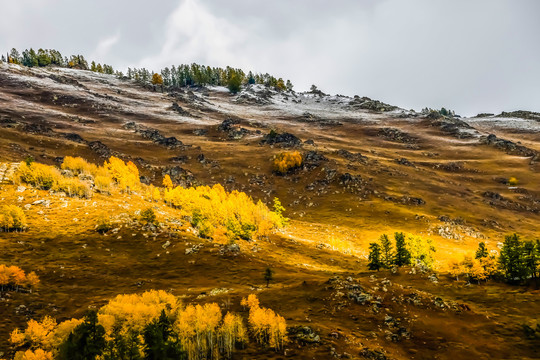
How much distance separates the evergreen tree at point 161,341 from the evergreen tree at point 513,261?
236ft

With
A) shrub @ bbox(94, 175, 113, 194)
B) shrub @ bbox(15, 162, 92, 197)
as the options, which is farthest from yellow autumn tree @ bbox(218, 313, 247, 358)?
shrub @ bbox(94, 175, 113, 194)

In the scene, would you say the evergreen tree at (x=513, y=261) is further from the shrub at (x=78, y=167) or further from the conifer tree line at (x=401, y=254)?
the shrub at (x=78, y=167)

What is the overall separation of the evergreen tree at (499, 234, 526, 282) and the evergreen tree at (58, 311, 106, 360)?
82.3 m

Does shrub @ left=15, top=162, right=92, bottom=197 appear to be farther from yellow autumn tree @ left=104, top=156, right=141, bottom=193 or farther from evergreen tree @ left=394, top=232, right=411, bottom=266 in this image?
evergreen tree @ left=394, top=232, right=411, bottom=266

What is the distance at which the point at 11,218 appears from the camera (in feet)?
297

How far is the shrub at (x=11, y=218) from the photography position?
9000 cm

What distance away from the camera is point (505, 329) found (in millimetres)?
56969

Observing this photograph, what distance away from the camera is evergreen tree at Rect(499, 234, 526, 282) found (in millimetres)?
72250

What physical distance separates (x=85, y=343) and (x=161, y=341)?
10.4 m

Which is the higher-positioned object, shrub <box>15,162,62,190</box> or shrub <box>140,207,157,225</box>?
shrub <box>15,162,62,190</box>

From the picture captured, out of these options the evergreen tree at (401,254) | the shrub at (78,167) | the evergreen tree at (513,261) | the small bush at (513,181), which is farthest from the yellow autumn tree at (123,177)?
the small bush at (513,181)

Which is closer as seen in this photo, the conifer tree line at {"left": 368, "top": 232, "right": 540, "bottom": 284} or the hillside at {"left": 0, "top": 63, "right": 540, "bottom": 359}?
the hillside at {"left": 0, "top": 63, "right": 540, "bottom": 359}

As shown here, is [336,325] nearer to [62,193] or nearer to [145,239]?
[145,239]

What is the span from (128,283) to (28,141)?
477 feet
